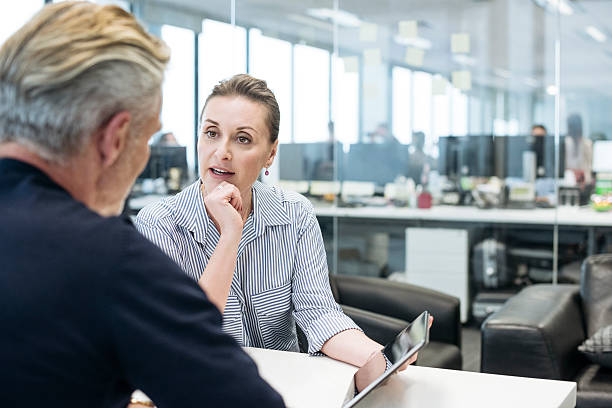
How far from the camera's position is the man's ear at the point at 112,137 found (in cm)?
74

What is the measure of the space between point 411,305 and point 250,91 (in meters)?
1.33

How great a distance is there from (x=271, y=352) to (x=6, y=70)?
1.00m

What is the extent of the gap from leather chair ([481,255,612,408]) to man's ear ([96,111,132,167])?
201 centimetres

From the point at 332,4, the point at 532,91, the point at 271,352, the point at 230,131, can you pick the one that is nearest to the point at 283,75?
the point at 332,4

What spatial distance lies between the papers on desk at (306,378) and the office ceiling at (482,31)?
12.6ft

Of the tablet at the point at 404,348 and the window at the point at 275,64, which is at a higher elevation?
the window at the point at 275,64

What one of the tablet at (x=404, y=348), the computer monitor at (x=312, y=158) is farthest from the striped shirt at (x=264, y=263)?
the computer monitor at (x=312, y=158)

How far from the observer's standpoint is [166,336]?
0.70 meters

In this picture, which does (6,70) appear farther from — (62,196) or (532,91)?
(532,91)

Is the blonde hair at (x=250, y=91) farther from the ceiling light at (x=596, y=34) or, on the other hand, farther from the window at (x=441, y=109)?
the ceiling light at (x=596, y=34)

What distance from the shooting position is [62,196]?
2.39ft

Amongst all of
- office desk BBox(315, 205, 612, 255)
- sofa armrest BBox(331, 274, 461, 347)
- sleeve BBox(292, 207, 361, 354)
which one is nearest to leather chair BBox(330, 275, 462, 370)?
sofa armrest BBox(331, 274, 461, 347)

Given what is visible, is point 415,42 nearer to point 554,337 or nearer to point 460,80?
point 460,80

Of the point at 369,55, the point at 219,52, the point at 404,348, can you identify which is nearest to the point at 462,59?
the point at 369,55
